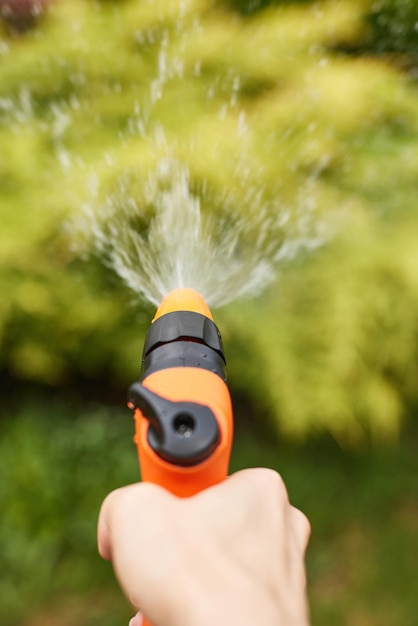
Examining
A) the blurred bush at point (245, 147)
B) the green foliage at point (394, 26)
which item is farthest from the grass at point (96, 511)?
the green foliage at point (394, 26)

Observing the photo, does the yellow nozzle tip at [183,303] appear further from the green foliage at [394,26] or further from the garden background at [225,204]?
the green foliage at [394,26]

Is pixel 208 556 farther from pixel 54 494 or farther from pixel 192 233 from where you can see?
pixel 54 494

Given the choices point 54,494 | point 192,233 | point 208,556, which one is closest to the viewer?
point 208,556

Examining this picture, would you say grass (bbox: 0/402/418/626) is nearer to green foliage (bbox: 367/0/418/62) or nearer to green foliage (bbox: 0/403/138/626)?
green foliage (bbox: 0/403/138/626)

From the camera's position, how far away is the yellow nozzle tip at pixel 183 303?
1.69 ft

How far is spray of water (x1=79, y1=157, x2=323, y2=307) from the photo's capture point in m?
0.82

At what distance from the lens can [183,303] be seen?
1.71 feet

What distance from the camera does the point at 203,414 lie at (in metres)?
0.43

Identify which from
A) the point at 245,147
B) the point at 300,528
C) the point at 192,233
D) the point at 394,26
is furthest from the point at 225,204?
the point at 300,528

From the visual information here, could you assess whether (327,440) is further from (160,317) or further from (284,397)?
(160,317)

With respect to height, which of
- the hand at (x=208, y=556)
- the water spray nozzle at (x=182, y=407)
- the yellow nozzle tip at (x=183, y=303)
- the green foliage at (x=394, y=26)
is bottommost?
the hand at (x=208, y=556)

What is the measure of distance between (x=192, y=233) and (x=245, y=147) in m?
0.35

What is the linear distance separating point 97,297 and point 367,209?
1.92 feet

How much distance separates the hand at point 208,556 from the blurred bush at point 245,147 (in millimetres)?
783
